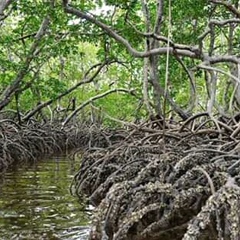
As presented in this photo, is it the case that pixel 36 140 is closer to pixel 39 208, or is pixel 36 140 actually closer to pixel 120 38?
pixel 120 38

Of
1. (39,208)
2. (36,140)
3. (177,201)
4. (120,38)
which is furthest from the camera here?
(36,140)

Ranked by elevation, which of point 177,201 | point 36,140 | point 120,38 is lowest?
point 177,201

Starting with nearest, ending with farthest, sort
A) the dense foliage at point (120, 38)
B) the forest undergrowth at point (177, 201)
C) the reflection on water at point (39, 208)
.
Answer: the forest undergrowth at point (177, 201), the reflection on water at point (39, 208), the dense foliage at point (120, 38)

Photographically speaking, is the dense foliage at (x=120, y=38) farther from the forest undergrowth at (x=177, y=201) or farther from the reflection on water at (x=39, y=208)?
the forest undergrowth at (x=177, y=201)

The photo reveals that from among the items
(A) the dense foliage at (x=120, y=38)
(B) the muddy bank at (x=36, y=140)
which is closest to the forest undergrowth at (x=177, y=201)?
(A) the dense foliage at (x=120, y=38)

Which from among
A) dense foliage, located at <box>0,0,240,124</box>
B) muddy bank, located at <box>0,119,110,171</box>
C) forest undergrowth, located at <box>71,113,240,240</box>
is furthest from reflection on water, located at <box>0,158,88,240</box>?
dense foliage, located at <box>0,0,240,124</box>

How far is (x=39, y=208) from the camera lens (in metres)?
4.86

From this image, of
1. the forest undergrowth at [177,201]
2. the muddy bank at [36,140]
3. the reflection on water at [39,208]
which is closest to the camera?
the forest undergrowth at [177,201]

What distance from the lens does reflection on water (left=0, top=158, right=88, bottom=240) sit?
397 cm

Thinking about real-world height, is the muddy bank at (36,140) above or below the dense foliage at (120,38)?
below

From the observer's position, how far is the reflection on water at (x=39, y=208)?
3.97m

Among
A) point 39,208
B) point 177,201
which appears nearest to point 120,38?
point 39,208

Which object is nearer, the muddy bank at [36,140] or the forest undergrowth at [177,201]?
the forest undergrowth at [177,201]

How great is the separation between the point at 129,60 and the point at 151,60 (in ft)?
13.7
